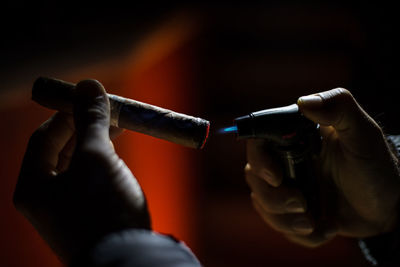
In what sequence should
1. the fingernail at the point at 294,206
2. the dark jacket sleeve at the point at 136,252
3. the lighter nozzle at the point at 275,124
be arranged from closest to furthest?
1. the dark jacket sleeve at the point at 136,252
2. the lighter nozzle at the point at 275,124
3. the fingernail at the point at 294,206

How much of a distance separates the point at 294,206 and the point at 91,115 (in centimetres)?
93

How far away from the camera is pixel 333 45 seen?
2170mm

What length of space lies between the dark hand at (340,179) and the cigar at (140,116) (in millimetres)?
399

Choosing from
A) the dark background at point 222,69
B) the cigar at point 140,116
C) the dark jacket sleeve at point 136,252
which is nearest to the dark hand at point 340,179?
the cigar at point 140,116

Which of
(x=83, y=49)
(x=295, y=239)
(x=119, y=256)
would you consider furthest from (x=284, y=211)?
(x=83, y=49)

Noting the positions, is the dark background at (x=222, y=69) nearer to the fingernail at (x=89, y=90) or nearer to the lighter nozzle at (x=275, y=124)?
the fingernail at (x=89, y=90)

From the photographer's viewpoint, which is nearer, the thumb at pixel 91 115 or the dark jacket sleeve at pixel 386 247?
the thumb at pixel 91 115

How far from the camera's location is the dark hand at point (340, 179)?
1.01 m

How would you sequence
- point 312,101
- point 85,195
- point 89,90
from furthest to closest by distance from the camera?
point 312,101
point 89,90
point 85,195

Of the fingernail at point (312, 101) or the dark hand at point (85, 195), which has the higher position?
the fingernail at point (312, 101)

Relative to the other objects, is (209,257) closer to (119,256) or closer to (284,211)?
(284,211)

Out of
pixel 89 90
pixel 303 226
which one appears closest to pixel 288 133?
pixel 303 226

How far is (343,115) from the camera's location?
1.00m

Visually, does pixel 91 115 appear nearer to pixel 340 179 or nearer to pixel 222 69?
pixel 340 179
